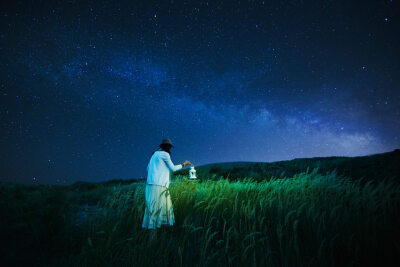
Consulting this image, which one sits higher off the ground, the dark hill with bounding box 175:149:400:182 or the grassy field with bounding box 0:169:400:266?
the dark hill with bounding box 175:149:400:182

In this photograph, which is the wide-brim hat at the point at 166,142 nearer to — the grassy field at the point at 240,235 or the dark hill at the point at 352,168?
the grassy field at the point at 240,235

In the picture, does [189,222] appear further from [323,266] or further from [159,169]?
[323,266]

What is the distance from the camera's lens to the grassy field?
6.35 feet

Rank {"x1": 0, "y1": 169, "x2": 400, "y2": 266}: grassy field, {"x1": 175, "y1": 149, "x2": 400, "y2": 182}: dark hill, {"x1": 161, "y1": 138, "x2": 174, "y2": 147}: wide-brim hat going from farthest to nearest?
1. {"x1": 175, "y1": 149, "x2": 400, "y2": 182}: dark hill
2. {"x1": 161, "y1": 138, "x2": 174, "y2": 147}: wide-brim hat
3. {"x1": 0, "y1": 169, "x2": 400, "y2": 266}: grassy field

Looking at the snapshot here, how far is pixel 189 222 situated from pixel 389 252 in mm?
2576

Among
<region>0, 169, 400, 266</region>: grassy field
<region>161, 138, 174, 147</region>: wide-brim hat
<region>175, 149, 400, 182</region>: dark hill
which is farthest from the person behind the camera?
<region>175, 149, 400, 182</region>: dark hill

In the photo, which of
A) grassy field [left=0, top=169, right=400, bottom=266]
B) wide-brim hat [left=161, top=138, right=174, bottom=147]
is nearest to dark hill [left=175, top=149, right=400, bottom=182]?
grassy field [left=0, top=169, right=400, bottom=266]

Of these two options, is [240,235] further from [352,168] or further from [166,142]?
[352,168]

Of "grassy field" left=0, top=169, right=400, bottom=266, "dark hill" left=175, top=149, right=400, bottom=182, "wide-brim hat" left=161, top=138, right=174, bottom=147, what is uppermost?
"wide-brim hat" left=161, top=138, right=174, bottom=147

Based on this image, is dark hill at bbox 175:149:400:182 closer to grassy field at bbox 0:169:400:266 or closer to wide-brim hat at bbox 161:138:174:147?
grassy field at bbox 0:169:400:266

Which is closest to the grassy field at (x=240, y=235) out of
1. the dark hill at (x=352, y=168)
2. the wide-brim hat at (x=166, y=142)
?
the dark hill at (x=352, y=168)

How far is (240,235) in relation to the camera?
2.45 meters

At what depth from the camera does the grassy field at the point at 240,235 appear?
1935 millimetres

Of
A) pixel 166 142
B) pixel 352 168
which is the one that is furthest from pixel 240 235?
pixel 352 168
